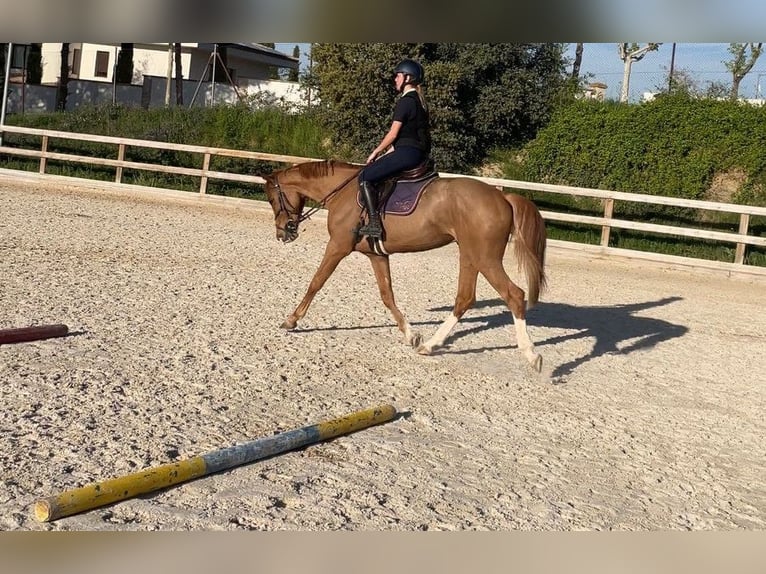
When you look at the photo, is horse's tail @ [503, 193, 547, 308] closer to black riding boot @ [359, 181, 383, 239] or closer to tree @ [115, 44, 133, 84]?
black riding boot @ [359, 181, 383, 239]

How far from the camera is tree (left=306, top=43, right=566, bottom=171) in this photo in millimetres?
22609

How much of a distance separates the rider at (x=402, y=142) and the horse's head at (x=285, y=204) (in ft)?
3.45

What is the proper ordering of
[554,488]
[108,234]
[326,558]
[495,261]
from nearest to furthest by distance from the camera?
1. [326,558]
2. [554,488]
3. [495,261]
4. [108,234]

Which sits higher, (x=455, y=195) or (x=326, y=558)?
(x=455, y=195)

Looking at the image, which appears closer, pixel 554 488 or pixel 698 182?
pixel 554 488

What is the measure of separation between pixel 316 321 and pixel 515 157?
15381 mm

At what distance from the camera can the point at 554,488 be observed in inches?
191

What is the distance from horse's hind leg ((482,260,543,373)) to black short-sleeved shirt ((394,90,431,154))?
51.4 inches

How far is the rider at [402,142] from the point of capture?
7797 mm

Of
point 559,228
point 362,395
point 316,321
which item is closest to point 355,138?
point 559,228

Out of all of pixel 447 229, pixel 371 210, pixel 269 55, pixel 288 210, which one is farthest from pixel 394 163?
pixel 269 55

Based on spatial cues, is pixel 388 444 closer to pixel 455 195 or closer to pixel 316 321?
pixel 455 195

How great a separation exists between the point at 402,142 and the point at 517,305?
5.83 feet

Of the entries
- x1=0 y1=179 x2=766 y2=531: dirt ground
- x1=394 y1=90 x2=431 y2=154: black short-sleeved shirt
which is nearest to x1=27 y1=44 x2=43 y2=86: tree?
x1=0 y1=179 x2=766 y2=531: dirt ground
